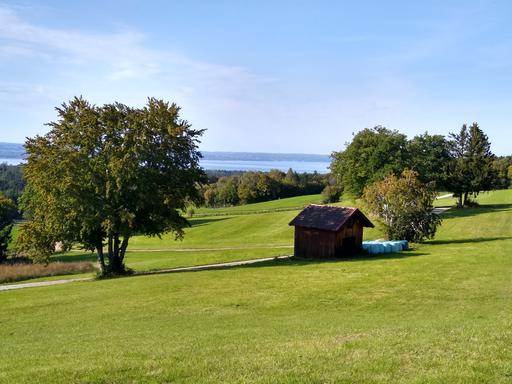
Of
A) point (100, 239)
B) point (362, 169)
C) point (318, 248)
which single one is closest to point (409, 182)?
point (318, 248)

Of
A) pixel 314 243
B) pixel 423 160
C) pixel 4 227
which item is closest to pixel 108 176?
pixel 314 243

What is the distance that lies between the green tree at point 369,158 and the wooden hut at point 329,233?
22.0m

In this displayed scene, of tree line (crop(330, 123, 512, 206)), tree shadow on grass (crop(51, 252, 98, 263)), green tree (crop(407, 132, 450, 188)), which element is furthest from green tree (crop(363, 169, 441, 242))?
tree shadow on grass (crop(51, 252, 98, 263))

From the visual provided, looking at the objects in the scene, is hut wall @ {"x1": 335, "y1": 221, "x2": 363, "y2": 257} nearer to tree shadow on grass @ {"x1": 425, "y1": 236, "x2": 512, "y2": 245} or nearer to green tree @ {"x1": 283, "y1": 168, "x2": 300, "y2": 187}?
tree shadow on grass @ {"x1": 425, "y1": 236, "x2": 512, "y2": 245}

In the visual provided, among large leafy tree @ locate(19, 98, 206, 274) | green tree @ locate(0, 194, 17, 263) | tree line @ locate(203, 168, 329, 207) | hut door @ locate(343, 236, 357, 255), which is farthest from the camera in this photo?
tree line @ locate(203, 168, 329, 207)

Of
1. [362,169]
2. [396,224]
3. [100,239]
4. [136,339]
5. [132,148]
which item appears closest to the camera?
[136,339]

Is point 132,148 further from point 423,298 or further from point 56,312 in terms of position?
point 423,298

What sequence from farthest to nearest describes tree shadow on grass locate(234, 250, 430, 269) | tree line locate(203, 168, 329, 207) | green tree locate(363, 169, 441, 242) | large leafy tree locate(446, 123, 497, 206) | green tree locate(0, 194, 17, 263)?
tree line locate(203, 168, 329, 207), large leafy tree locate(446, 123, 497, 206), green tree locate(0, 194, 17, 263), green tree locate(363, 169, 441, 242), tree shadow on grass locate(234, 250, 430, 269)

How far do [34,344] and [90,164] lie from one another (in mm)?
22294

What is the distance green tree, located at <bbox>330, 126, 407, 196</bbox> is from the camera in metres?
65.1

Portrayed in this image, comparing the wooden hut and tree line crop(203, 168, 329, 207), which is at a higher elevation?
tree line crop(203, 168, 329, 207)

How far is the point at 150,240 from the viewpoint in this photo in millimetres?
75062

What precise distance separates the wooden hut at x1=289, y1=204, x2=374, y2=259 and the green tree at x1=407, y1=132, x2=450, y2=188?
26228 mm

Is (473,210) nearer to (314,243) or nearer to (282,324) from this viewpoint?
(314,243)
